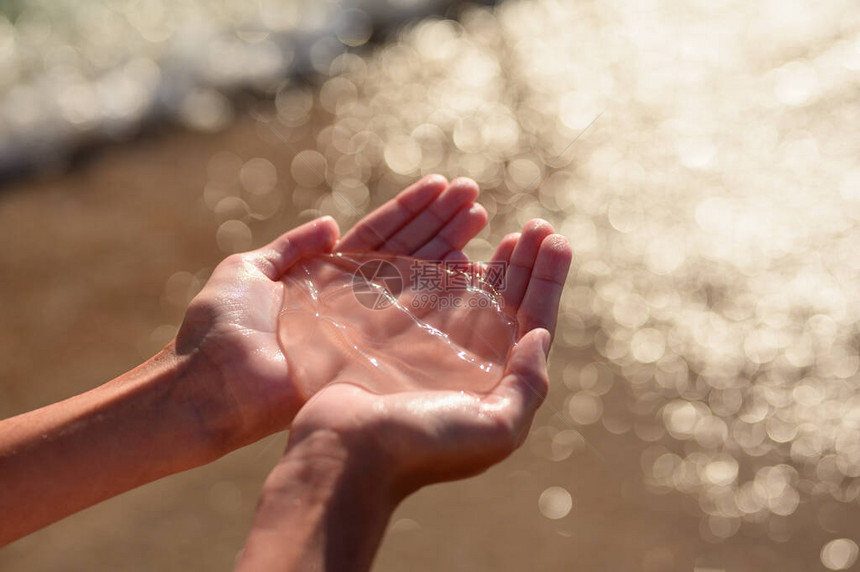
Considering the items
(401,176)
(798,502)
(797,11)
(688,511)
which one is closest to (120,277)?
(401,176)

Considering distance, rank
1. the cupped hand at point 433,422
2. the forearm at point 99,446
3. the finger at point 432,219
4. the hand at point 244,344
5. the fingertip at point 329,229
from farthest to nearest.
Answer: the finger at point 432,219 < the fingertip at point 329,229 < the hand at point 244,344 < the forearm at point 99,446 < the cupped hand at point 433,422

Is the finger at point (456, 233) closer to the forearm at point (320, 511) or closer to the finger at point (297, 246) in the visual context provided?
the finger at point (297, 246)

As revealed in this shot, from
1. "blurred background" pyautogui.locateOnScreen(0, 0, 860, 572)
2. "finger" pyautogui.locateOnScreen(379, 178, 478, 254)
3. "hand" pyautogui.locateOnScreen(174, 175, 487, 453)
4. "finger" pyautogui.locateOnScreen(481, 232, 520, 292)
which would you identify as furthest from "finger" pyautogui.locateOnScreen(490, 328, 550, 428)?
"blurred background" pyautogui.locateOnScreen(0, 0, 860, 572)

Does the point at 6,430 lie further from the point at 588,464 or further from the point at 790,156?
the point at 790,156

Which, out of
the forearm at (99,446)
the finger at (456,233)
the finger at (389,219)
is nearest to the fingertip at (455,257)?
the finger at (456,233)

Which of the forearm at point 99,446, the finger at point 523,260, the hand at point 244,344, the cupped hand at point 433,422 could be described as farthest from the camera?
the finger at point 523,260

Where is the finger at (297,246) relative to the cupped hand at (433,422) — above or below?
above

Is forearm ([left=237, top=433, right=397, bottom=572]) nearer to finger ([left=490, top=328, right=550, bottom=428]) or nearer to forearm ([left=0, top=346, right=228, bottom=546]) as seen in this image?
finger ([left=490, top=328, right=550, bottom=428])

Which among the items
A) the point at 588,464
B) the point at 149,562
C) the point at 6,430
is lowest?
the point at 588,464
